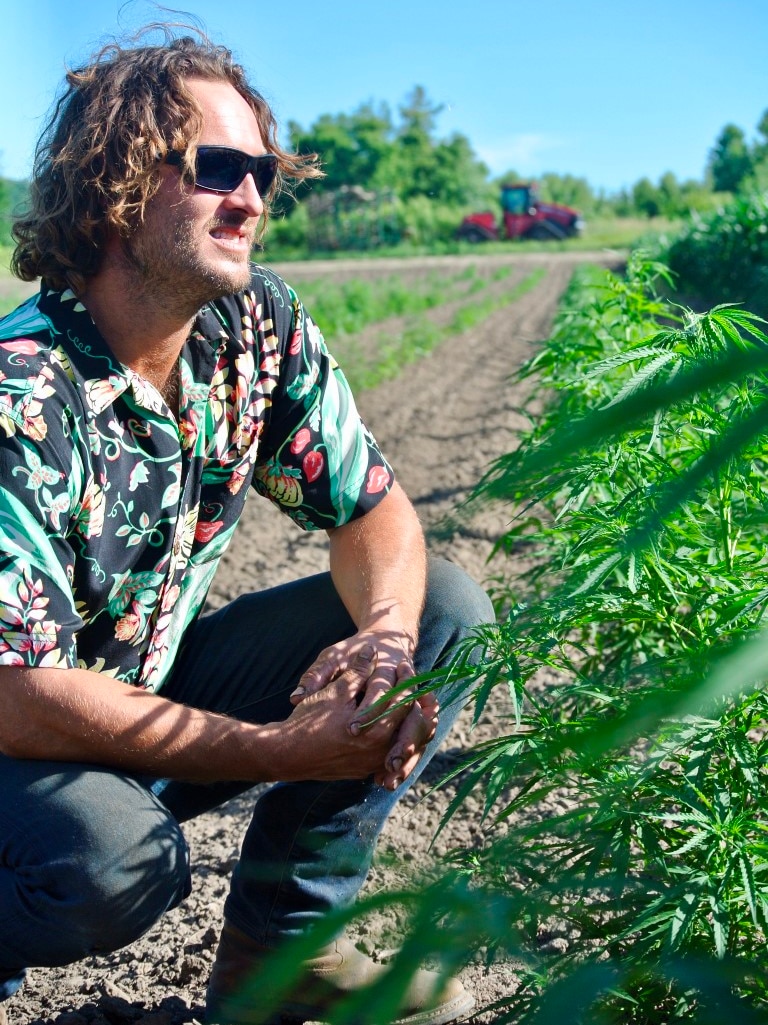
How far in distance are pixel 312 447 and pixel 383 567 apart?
1.01 ft

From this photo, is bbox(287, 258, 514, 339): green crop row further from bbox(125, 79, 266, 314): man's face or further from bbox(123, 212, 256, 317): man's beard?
bbox(123, 212, 256, 317): man's beard

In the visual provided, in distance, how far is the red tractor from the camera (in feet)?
174

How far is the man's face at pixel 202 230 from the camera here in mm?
1890

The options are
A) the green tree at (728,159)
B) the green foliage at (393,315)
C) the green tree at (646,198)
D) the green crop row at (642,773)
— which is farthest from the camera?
the green tree at (646,198)

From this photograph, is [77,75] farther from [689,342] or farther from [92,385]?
[689,342]

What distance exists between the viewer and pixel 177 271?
1.88 meters

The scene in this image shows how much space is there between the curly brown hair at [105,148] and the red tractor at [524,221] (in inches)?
2076

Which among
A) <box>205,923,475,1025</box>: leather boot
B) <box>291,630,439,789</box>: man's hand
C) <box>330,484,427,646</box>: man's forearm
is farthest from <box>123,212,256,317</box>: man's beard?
<box>205,923,475,1025</box>: leather boot

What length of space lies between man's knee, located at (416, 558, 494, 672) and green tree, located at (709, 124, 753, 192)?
188ft

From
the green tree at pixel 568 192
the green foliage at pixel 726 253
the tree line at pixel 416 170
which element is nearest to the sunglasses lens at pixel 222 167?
the green foliage at pixel 726 253

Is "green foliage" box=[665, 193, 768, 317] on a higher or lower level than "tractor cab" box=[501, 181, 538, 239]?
lower

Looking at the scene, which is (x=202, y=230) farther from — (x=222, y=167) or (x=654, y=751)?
(x=654, y=751)

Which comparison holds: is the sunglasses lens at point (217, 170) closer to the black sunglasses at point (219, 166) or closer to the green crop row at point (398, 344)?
the black sunglasses at point (219, 166)

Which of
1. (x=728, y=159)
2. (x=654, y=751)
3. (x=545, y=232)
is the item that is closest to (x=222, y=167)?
(x=654, y=751)
